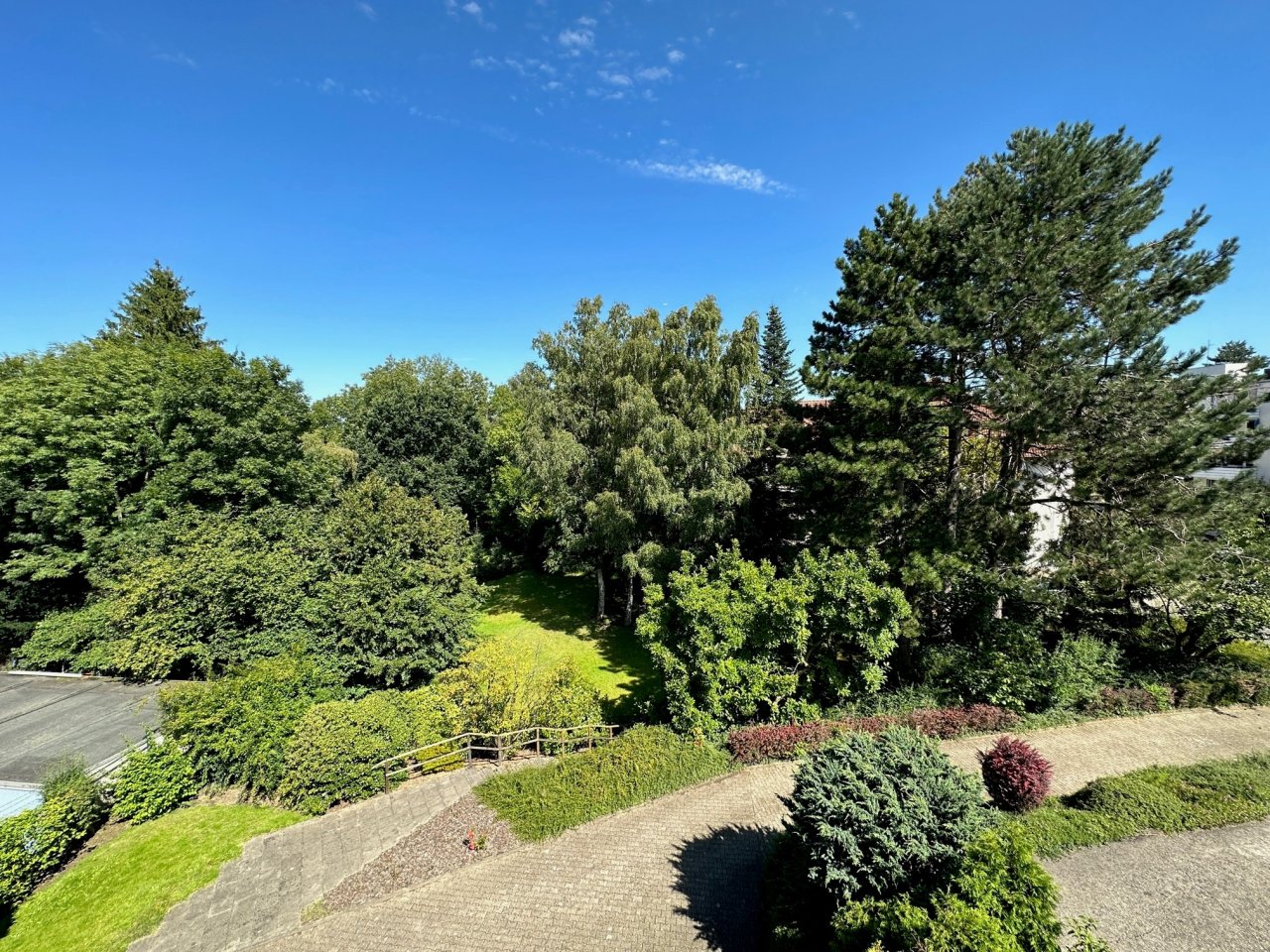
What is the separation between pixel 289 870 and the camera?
9867 millimetres

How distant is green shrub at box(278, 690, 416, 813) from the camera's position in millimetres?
11766

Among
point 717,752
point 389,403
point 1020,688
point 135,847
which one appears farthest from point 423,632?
point 389,403

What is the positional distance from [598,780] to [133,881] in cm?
913

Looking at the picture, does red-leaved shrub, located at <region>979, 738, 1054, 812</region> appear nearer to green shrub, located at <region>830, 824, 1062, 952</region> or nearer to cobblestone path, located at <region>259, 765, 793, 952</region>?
green shrub, located at <region>830, 824, 1062, 952</region>

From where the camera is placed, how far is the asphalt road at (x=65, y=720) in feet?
41.3

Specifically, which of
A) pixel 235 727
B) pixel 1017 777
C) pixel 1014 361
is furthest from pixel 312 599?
pixel 1014 361

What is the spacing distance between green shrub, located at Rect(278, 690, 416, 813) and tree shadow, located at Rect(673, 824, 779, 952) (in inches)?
302

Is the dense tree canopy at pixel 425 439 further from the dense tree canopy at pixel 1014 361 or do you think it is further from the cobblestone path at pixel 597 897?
the cobblestone path at pixel 597 897

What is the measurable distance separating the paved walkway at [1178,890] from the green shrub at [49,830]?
18.1 meters

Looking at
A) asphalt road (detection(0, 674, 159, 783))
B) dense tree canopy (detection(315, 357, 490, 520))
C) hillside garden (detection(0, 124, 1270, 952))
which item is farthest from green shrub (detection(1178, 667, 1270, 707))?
dense tree canopy (detection(315, 357, 490, 520))

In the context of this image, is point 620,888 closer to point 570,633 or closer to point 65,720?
point 570,633

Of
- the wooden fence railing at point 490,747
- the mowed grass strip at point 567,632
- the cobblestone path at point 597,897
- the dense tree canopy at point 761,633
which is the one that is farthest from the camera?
the mowed grass strip at point 567,632

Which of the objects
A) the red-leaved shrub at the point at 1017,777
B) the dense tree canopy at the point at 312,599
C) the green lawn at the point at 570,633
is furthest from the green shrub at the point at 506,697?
the red-leaved shrub at the point at 1017,777

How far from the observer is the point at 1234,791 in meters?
9.80
